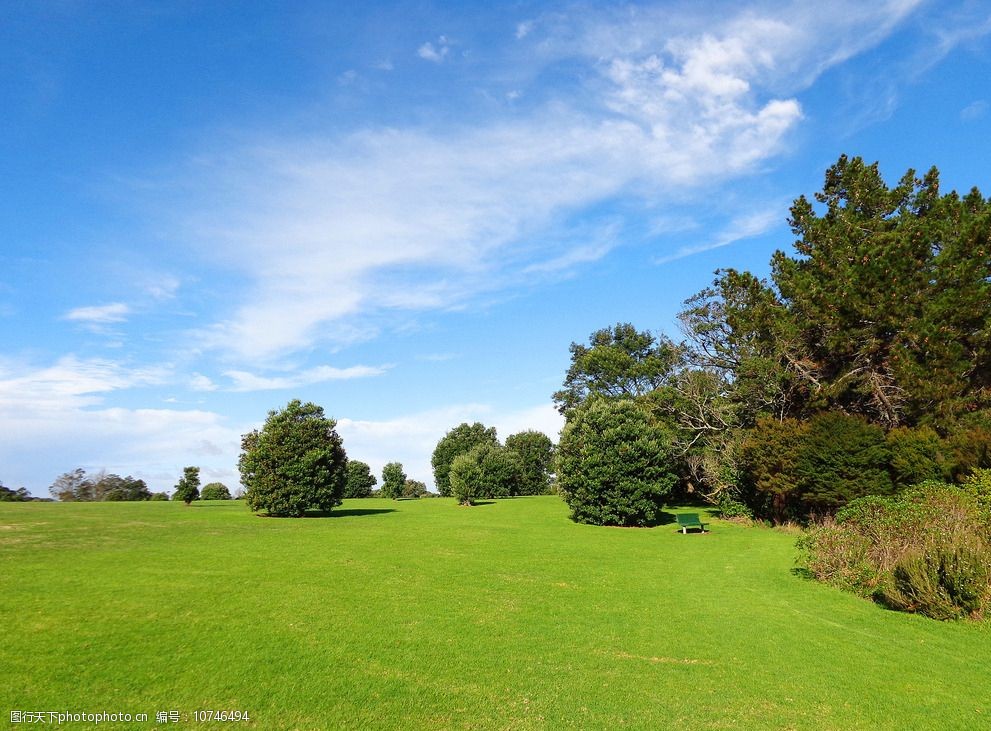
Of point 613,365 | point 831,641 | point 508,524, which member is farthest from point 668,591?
point 613,365

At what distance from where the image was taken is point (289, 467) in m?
30.1

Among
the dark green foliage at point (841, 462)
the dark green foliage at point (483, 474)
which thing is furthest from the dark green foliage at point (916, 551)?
the dark green foliage at point (483, 474)

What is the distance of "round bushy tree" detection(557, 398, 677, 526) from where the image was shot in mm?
28344

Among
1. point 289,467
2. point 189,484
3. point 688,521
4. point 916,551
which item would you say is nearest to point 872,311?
point 688,521

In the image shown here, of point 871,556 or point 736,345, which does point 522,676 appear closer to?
point 871,556

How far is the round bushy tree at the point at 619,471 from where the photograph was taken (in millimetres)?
28344

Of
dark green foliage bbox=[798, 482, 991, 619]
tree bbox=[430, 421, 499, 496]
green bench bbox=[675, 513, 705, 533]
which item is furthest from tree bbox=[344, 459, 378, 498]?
dark green foliage bbox=[798, 482, 991, 619]

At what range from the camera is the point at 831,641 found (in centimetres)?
945

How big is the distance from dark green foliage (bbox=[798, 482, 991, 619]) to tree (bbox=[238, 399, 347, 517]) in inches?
971

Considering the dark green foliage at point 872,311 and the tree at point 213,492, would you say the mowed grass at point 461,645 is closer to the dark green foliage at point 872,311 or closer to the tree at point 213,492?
the dark green foliage at point 872,311

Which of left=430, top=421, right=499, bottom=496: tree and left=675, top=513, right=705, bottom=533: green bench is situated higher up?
left=430, top=421, right=499, bottom=496: tree

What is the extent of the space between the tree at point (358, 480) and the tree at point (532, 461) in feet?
59.3

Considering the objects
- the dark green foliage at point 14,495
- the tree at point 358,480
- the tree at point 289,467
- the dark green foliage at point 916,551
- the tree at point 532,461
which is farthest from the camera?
the tree at point 532,461

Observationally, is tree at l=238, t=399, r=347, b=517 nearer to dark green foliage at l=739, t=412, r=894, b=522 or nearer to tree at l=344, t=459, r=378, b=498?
dark green foliage at l=739, t=412, r=894, b=522
